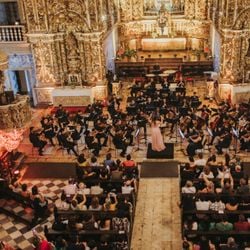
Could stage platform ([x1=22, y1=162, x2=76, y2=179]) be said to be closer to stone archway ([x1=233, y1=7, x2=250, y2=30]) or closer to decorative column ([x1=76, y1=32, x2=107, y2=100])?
decorative column ([x1=76, y1=32, x2=107, y2=100])

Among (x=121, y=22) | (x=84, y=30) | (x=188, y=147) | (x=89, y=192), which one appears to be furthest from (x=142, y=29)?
(x=89, y=192)

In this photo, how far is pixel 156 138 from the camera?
16.9 m

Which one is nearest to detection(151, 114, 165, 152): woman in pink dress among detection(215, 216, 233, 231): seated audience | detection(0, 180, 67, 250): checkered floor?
detection(0, 180, 67, 250): checkered floor

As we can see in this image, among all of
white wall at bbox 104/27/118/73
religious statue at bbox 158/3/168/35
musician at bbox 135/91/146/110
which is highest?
religious statue at bbox 158/3/168/35

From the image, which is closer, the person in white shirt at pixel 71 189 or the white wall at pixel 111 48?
the person in white shirt at pixel 71 189

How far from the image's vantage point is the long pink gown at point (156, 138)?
16.7 m

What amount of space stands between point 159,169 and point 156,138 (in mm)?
1319

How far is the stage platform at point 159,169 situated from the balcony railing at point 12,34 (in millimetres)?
10094

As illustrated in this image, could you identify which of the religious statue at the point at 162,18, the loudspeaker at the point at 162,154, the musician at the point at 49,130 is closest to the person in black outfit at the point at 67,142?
the musician at the point at 49,130

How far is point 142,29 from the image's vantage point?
95.6 feet

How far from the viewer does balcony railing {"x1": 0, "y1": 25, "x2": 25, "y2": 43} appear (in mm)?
22219

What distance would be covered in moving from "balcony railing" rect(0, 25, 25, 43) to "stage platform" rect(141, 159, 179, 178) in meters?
10.1

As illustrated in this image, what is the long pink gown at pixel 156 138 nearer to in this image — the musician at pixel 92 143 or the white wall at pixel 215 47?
the musician at pixel 92 143

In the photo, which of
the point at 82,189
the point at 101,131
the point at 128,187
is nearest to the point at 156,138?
the point at 101,131
